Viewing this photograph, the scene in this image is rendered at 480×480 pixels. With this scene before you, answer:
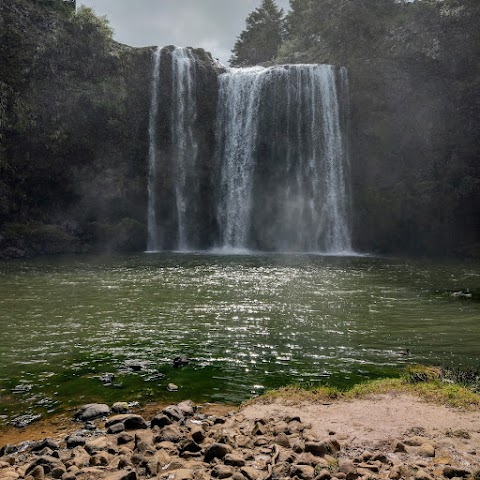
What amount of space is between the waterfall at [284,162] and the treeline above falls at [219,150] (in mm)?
138

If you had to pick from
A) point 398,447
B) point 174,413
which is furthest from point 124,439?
point 398,447

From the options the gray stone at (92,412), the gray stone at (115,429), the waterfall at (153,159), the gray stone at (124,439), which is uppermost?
the waterfall at (153,159)

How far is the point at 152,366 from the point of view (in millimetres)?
10250

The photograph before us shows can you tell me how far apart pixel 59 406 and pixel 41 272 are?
1910 centimetres

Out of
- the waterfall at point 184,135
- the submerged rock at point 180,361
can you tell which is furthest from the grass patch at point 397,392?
the waterfall at point 184,135

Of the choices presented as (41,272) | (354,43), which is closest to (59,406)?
(41,272)

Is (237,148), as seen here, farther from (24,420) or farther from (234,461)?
(234,461)

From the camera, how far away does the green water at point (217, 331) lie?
9297 millimetres

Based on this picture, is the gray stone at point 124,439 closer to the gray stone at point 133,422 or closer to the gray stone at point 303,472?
the gray stone at point 133,422

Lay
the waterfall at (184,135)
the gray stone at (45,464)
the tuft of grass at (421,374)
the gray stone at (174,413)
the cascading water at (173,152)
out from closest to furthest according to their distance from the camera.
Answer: the gray stone at (45,464) → the gray stone at (174,413) → the tuft of grass at (421,374) → the cascading water at (173,152) → the waterfall at (184,135)

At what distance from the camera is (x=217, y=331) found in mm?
13117

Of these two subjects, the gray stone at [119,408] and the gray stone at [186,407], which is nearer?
the gray stone at [186,407]

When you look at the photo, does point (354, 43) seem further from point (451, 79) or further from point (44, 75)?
point (44, 75)

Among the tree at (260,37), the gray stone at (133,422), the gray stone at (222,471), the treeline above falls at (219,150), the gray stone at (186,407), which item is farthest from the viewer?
the tree at (260,37)
